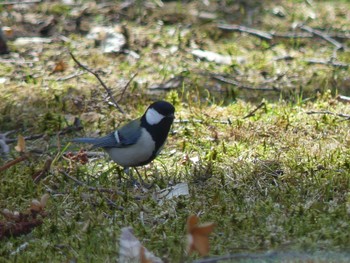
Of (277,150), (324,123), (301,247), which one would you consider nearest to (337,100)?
(324,123)

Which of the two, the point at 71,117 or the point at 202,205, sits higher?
the point at 202,205

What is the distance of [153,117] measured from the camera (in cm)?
454

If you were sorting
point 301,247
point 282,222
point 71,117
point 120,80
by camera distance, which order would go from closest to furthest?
point 301,247, point 282,222, point 71,117, point 120,80

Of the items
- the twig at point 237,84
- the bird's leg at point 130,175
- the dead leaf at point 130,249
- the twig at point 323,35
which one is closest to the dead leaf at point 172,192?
the bird's leg at point 130,175

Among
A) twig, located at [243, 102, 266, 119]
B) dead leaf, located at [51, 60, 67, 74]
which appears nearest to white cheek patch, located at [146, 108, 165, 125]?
twig, located at [243, 102, 266, 119]

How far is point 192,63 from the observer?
6492 mm

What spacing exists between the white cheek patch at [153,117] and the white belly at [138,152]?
0.07 m

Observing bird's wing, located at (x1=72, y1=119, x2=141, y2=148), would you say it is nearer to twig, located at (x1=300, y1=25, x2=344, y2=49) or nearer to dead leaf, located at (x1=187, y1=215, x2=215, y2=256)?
dead leaf, located at (x1=187, y1=215, x2=215, y2=256)

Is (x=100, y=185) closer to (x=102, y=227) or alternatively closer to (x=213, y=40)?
(x=102, y=227)

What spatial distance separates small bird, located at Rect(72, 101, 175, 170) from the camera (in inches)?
175

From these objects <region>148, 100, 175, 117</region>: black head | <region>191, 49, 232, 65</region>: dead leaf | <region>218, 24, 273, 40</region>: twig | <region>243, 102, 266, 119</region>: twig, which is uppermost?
<region>148, 100, 175, 117</region>: black head

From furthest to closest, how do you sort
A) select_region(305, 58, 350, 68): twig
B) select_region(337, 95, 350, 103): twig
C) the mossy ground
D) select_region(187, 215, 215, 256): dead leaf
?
select_region(305, 58, 350, 68): twig < select_region(337, 95, 350, 103): twig < the mossy ground < select_region(187, 215, 215, 256): dead leaf

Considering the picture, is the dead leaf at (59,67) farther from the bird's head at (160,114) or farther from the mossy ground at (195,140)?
the bird's head at (160,114)

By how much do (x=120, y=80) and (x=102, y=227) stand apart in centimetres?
246
